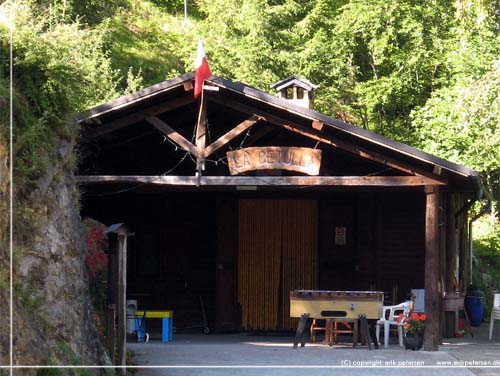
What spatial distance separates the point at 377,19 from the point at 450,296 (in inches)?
501

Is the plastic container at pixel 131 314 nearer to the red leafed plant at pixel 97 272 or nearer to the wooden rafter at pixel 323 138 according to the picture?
the red leafed plant at pixel 97 272

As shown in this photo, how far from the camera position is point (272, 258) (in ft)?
56.0

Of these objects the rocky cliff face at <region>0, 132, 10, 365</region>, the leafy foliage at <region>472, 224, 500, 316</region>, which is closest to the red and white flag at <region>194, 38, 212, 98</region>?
the rocky cliff face at <region>0, 132, 10, 365</region>

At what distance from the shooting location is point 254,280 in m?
17.0

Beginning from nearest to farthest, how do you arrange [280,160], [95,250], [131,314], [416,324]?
[95,250] < [416,324] < [280,160] < [131,314]

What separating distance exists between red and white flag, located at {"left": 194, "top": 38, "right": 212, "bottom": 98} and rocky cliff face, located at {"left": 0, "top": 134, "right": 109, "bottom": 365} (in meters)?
2.86

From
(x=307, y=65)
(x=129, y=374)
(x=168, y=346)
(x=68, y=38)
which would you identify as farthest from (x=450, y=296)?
(x=307, y=65)

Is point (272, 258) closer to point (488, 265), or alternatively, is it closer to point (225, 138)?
point (225, 138)

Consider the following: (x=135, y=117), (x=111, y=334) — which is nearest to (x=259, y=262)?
(x=135, y=117)

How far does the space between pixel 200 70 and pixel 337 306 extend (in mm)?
4267

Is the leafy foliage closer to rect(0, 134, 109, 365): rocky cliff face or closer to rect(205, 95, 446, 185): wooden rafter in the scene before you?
rect(205, 95, 446, 185): wooden rafter

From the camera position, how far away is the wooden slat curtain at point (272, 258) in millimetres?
16938

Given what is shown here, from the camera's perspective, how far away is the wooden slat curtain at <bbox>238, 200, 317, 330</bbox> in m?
16.9

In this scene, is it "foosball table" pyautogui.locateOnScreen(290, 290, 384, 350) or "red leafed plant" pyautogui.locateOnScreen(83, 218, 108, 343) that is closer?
"red leafed plant" pyautogui.locateOnScreen(83, 218, 108, 343)
